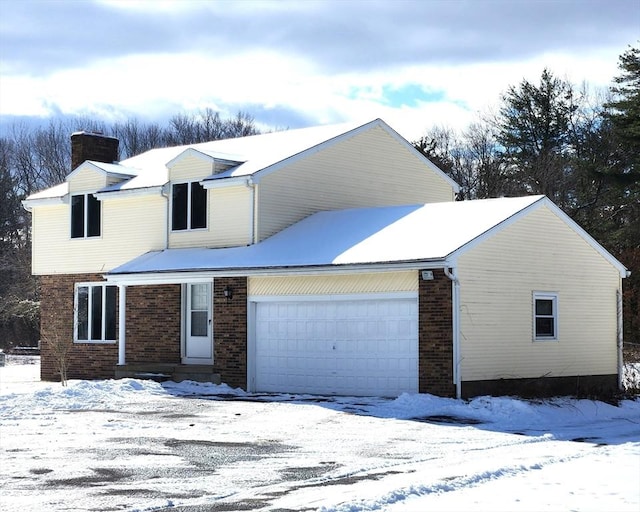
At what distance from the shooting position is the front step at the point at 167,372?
2556 cm

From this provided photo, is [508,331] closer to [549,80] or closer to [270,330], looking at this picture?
[270,330]

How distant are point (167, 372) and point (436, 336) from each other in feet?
26.5

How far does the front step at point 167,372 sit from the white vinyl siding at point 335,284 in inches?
93.8

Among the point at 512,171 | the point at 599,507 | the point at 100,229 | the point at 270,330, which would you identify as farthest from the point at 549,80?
the point at 599,507


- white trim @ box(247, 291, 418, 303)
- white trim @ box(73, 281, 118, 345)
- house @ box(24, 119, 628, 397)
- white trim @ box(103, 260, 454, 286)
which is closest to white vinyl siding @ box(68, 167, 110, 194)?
house @ box(24, 119, 628, 397)

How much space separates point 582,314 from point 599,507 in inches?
594

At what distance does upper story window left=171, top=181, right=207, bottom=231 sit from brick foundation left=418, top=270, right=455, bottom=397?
27.1 ft

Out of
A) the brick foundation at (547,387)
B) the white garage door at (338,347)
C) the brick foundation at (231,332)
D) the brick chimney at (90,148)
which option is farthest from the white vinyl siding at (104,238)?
the brick foundation at (547,387)

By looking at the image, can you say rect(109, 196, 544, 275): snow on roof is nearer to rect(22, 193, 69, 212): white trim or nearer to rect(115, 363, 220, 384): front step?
rect(115, 363, 220, 384): front step

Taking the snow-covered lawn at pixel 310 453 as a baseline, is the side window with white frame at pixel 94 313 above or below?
above

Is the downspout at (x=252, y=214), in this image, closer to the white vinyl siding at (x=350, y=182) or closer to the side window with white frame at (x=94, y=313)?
the white vinyl siding at (x=350, y=182)

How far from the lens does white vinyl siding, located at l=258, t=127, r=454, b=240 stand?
2708 centimetres

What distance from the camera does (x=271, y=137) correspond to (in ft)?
104

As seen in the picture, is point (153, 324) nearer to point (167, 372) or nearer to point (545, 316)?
point (167, 372)
